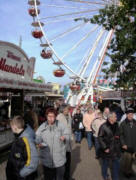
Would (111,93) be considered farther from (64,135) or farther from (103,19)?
(64,135)

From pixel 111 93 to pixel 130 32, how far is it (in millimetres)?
8199

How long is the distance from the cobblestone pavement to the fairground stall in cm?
207

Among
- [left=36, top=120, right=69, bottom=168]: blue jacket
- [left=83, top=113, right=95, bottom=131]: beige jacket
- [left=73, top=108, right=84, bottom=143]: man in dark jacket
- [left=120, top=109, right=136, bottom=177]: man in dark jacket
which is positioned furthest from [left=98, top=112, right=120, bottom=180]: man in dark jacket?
[left=73, top=108, right=84, bottom=143]: man in dark jacket

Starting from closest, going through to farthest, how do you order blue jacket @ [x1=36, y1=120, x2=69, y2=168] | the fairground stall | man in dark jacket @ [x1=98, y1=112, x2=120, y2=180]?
blue jacket @ [x1=36, y1=120, x2=69, y2=168] → man in dark jacket @ [x1=98, y1=112, x2=120, y2=180] → the fairground stall

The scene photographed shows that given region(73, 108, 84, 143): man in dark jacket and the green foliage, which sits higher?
the green foliage

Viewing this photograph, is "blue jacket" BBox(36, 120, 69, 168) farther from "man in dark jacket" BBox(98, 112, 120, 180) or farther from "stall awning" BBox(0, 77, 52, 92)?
"stall awning" BBox(0, 77, 52, 92)

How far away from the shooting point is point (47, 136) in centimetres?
329

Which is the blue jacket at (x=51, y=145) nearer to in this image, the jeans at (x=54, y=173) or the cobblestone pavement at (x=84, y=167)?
the jeans at (x=54, y=173)

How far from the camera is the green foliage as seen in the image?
6949mm

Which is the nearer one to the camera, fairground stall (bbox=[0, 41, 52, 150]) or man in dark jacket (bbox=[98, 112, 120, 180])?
man in dark jacket (bbox=[98, 112, 120, 180])

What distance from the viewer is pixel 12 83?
6.52 meters

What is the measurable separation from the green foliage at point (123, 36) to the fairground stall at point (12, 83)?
307 cm

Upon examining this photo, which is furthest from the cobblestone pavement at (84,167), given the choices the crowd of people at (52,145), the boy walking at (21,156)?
the boy walking at (21,156)

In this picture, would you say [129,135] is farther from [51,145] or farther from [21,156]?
[21,156]
